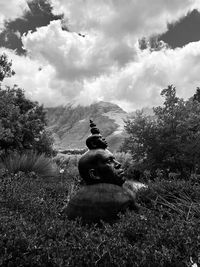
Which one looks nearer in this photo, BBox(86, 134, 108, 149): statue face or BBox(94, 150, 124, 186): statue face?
BBox(94, 150, 124, 186): statue face

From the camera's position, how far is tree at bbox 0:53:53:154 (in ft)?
50.3

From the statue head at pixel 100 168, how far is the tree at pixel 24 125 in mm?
9789

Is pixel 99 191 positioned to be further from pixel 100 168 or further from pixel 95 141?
pixel 95 141

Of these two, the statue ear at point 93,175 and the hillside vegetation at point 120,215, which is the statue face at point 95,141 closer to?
the statue ear at point 93,175

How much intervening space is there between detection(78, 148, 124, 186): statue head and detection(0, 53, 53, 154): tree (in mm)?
9789

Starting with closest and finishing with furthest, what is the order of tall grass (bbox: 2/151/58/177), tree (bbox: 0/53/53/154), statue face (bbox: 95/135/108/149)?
statue face (bbox: 95/135/108/149), tall grass (bbox: 2/151/58/177), tree (bbox: 0/53/53/154)

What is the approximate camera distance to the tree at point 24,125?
1533 cm

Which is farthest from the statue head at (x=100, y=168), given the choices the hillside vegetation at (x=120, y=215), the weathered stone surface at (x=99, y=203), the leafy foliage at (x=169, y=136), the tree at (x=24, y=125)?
the tree at (x=24, y=125)

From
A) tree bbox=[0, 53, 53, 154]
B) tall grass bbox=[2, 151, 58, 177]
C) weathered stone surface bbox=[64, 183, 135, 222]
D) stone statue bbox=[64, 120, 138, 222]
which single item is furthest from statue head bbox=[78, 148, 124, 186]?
tree bbox=[0, 53, 53, 154]

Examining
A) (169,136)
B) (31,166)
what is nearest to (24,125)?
(31,166)

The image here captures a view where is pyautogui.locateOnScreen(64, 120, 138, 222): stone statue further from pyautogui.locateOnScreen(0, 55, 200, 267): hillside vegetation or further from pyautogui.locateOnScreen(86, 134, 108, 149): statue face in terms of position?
pyautogui.locateOnScreen(0, 55, 200, 267): hillside vegetation

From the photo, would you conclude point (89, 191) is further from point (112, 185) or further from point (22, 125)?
point (22, 125)

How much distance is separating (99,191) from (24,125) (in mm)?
13611

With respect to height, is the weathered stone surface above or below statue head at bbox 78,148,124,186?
below
